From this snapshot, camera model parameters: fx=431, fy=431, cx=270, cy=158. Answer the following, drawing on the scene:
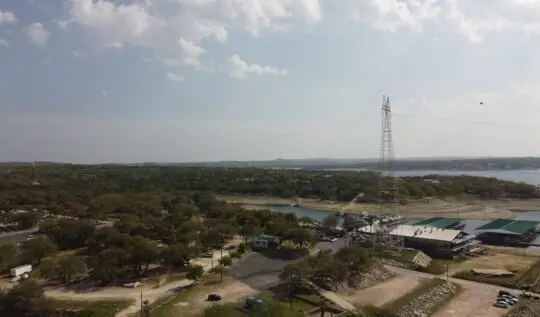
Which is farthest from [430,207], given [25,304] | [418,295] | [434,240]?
[25,304]

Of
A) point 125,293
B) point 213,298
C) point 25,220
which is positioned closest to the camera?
point 213,298

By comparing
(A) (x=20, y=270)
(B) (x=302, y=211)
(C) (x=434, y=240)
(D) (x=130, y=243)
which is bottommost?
(B) (x=302, y=211)

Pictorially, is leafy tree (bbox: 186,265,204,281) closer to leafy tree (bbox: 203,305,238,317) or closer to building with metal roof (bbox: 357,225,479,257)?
leafy tree (bbox: 203,305,238,317)

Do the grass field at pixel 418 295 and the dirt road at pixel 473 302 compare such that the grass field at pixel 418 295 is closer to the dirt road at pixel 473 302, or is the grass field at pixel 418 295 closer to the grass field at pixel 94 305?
the dirt road at pixel 473 302

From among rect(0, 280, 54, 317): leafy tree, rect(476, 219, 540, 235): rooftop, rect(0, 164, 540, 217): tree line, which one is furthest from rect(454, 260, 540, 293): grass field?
rect(0, 280, 54, 317): leafy tree

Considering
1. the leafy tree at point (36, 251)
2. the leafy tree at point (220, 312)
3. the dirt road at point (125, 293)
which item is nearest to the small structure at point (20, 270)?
the leafy tree at point (36, 251)

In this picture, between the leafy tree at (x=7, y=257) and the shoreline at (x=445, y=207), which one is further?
the shoreline at (x=445, y=207)

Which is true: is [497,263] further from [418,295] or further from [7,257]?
[7,257]
